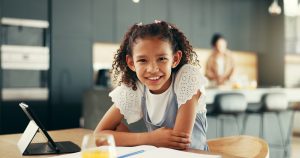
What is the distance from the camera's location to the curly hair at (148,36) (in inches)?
64.0

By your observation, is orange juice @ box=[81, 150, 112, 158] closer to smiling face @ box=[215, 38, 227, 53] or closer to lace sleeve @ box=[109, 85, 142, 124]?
lace sleeve @ box=[109, 85, 142, 124]

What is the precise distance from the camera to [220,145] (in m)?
1.76

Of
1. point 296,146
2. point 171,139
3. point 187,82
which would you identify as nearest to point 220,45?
point 296,146

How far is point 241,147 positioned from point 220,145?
0.13m

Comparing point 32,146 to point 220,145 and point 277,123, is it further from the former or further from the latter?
point 277,123

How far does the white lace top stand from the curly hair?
0.12ft

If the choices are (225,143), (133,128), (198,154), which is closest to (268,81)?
(133,128)

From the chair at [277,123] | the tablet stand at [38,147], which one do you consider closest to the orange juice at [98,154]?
the tablet stand at [38,147]

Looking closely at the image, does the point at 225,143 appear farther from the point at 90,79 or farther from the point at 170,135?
the point at 90,79

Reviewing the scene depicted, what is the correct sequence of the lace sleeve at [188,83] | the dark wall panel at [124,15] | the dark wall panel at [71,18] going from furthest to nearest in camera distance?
the dark wall panel at [124,15], the dark wall panel at [71,18], the lace sleeve at [188,83]

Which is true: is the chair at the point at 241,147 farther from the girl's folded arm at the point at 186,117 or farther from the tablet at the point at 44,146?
the tablet at the point at 44,146

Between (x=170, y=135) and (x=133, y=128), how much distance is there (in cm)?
117

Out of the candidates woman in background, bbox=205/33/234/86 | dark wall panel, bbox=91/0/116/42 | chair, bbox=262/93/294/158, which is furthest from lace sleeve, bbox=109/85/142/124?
woman in background, bbox=205/33/234/86

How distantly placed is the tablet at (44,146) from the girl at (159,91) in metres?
0.17
